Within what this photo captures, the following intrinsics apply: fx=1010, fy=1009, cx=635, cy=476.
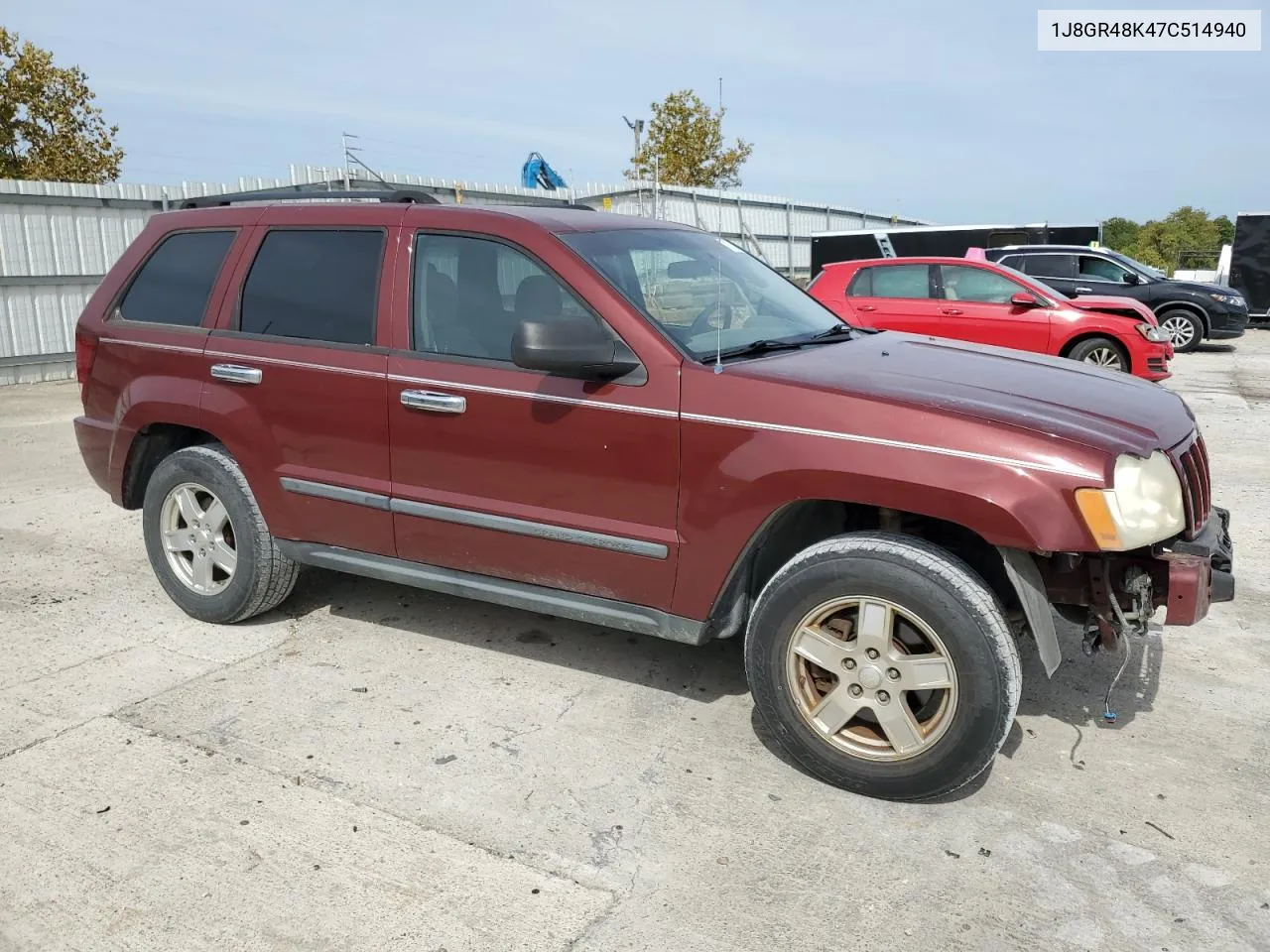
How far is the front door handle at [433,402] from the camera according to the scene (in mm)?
3732

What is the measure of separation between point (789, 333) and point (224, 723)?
2.59 metres

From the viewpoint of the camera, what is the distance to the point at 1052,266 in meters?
14.8

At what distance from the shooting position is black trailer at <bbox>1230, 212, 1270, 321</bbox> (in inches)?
748

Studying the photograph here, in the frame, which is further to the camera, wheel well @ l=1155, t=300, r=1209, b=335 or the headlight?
wheel well @ l=1155, t=300, r=1209, b=335

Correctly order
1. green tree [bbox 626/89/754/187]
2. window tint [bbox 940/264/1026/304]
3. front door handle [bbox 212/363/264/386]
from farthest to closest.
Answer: green tree [bbox 626/89/754/187] → window tint [bbox 940/264/1026/304] → front door handle [bbox 212/363/264/386]

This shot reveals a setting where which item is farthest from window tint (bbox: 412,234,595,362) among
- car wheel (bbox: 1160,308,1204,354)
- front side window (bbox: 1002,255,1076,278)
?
car wheel (bbox: 1160,308,1204,354)

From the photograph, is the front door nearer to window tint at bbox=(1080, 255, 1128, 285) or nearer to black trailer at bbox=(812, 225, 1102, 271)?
window tint at bbox=(1080, 255, 1128, 285)

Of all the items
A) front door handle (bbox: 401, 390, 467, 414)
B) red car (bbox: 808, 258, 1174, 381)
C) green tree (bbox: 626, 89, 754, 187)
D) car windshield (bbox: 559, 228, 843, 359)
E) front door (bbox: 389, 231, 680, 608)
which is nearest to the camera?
front door (bbox: 389, 231, 680, 608)

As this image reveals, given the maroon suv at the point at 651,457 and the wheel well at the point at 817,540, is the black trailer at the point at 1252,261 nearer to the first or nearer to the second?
the maroon suv at the point at 651,457

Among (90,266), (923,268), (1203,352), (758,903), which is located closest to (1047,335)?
(923,268)

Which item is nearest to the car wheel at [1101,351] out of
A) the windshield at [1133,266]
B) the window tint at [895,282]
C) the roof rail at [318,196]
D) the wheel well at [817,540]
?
the window tint at [895,282]

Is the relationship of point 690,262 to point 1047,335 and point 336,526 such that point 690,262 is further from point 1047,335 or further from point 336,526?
point 1047,335

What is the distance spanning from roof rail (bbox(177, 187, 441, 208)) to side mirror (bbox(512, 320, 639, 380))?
1.15m

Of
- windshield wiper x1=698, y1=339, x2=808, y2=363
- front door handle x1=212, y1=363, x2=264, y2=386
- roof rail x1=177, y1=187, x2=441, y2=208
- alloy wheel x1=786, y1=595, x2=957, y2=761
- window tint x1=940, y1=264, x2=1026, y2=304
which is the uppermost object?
roof rail x1=177, y1=187, x2=441, y2=208
